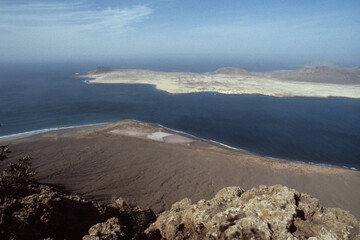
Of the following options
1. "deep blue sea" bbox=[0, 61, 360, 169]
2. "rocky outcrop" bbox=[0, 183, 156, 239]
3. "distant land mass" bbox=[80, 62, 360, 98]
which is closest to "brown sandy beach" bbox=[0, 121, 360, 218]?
"deep blue sea" bbox=[0, 61, 360, 169]

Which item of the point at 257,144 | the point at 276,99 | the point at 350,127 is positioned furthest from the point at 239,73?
the point at 257,144

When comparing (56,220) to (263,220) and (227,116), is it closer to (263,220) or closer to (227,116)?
(263,220)

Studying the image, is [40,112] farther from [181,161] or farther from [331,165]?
[331,165]

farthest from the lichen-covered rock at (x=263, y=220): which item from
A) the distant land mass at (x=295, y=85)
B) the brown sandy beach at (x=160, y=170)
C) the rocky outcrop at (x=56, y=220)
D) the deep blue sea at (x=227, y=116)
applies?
the distant land mass at (x=295, y=85)

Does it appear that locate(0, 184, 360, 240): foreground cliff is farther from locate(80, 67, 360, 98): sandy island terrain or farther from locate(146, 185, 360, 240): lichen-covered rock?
locate(80, 67, 360, 98): sandy island terrain

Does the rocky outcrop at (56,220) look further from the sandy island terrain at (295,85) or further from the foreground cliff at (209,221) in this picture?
the sandy island terrain at (295,85)
